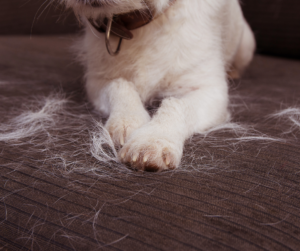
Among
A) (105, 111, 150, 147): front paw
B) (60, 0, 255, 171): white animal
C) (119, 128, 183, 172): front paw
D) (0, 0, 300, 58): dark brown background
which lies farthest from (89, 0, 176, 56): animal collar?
(0, 0, 300, 58): dark brown background

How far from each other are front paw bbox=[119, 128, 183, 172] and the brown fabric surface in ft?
0.07

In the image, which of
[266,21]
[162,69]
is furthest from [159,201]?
[266,21]

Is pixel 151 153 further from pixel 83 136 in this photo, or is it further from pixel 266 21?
pixel 266 21

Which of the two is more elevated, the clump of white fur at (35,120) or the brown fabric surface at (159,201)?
the brown fabric surface at (159,201)

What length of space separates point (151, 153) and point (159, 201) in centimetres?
13

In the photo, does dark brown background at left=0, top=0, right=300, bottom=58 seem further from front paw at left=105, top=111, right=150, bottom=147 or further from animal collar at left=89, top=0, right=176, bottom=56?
front paw at left=105, top=111, right=150, bottom=147

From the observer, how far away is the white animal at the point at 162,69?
82 cm

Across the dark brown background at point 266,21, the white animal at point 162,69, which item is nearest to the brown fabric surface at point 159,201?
the white animal at point 162,69

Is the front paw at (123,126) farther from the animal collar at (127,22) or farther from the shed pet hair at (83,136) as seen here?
the animal collar at (127,22)

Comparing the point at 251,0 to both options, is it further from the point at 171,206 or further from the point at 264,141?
the point at 171,206

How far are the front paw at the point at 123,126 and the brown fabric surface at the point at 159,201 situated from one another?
78mm

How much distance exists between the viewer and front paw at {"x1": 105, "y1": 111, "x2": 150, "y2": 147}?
2.51 feet

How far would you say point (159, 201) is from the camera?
542 mm

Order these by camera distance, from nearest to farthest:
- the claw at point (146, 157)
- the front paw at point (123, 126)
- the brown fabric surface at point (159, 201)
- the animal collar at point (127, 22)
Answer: the brown fabric surface at point (159, 201)
the claw at point (146, 157)
the front paw at point (123, 126)
the animal collar at point (127, 22)
